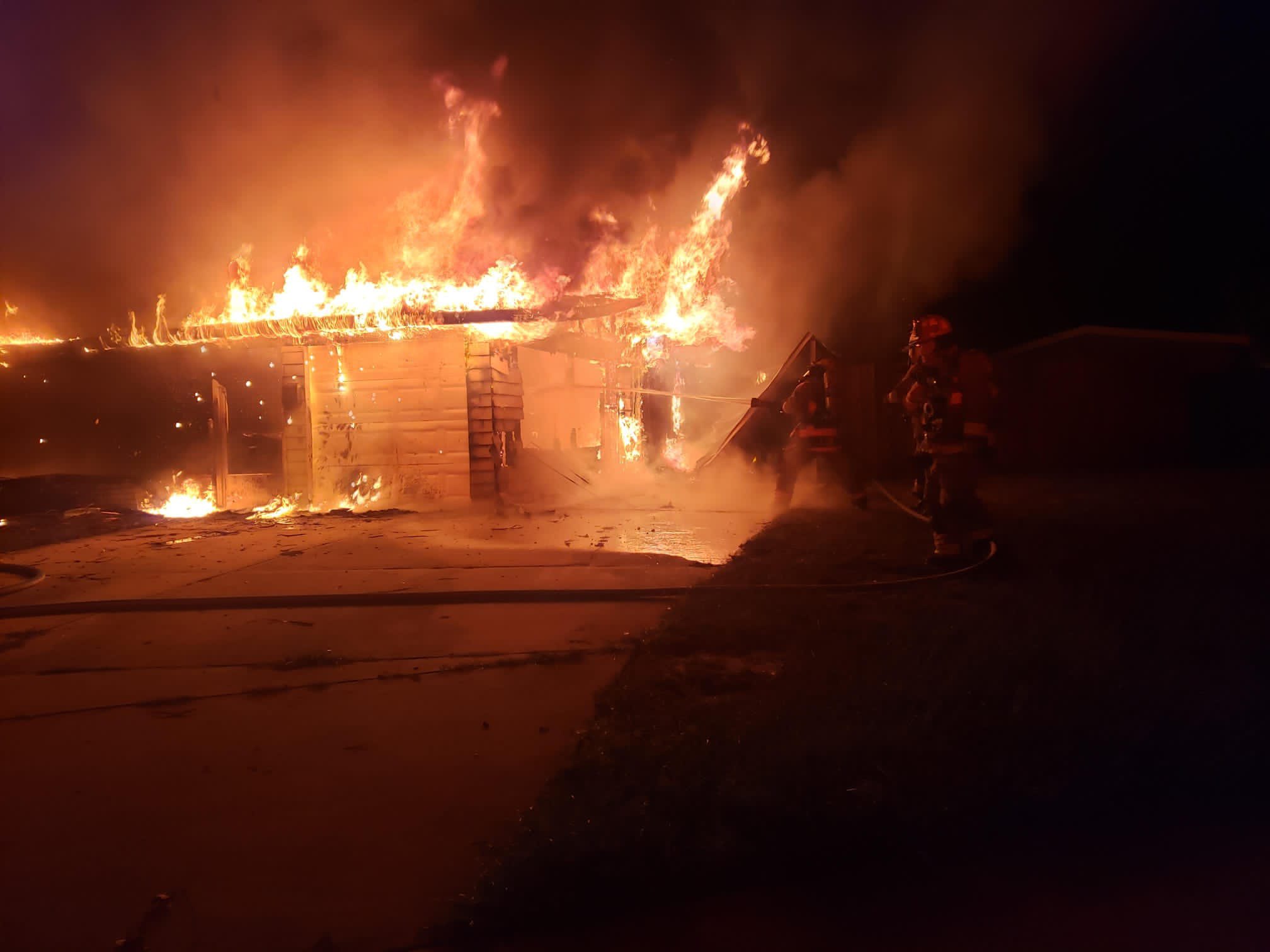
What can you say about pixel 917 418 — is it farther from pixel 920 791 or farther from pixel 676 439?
pixel 676 439

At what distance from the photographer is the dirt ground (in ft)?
7.64

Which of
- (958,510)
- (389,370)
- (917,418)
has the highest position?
(389,370)

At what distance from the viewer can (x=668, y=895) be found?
2.46 metres

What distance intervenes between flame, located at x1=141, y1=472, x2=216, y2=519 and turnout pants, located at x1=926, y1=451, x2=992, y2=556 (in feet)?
42.4

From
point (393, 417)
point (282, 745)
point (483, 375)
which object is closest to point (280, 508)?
point (393, 417)

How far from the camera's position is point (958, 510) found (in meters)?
6.66

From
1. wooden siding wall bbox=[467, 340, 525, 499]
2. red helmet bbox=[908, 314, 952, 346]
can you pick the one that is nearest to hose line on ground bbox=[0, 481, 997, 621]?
red helmet bbox=[908, 314, 952, 346]

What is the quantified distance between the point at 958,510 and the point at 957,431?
0.68m

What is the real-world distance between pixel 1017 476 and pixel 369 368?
12340 mm

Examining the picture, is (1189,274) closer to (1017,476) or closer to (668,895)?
(1017,476)

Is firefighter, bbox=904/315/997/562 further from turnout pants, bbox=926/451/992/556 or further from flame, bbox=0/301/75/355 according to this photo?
flame, bbox=0/301/75/355

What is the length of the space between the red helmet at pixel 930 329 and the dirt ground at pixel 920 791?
267 cm

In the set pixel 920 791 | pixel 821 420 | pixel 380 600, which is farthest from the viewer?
pixel 821 420

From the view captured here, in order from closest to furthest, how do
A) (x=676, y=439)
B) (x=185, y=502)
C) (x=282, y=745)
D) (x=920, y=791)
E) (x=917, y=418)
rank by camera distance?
(x=920, y=791) < (x=282, y=745) < (x=917, y=418) < (x=185, y=502) < (x=676, y=439)
